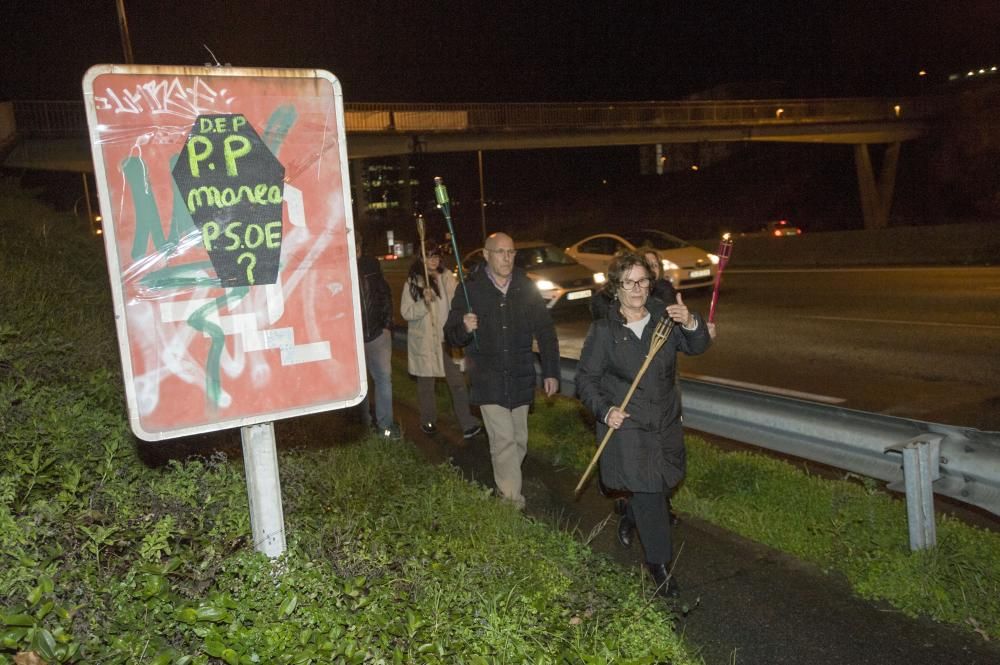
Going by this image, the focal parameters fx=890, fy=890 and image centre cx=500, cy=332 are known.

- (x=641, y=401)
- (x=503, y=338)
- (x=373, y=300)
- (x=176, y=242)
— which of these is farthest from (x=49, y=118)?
(x=176, y=242)

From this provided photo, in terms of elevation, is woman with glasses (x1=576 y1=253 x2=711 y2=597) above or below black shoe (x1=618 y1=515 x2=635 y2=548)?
above

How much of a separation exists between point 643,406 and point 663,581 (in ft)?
3.04

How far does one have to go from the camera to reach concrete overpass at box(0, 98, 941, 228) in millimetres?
31859

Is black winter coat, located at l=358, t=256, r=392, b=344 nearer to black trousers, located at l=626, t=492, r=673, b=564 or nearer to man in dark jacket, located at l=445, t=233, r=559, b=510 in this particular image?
man in dark jacket, located at l=445, t=233, r=559, b=510

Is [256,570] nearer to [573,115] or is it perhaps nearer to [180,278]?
[180,278]

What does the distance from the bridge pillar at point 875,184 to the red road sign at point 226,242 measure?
5362 centimetres

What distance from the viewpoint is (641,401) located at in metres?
4.78

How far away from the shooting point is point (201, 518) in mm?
3465

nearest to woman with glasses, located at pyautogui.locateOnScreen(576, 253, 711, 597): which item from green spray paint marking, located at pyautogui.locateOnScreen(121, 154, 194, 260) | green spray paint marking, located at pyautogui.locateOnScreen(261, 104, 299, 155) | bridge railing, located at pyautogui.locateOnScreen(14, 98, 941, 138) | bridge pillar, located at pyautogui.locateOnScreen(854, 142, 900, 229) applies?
green spray paint marking, located at pyautogui.locateOnScreen(261, 104, 299, 155)

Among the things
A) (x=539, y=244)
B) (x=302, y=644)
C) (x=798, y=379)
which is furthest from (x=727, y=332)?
(x=302, y=644)

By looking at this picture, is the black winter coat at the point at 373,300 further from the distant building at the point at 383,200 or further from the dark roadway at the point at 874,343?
the distant building at the point at 383,200

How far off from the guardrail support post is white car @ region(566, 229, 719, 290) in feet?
46.5

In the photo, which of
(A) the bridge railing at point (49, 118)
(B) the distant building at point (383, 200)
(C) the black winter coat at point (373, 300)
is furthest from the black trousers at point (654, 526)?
(B) the distant building at point (383, 200)

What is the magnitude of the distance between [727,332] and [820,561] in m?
9.52
